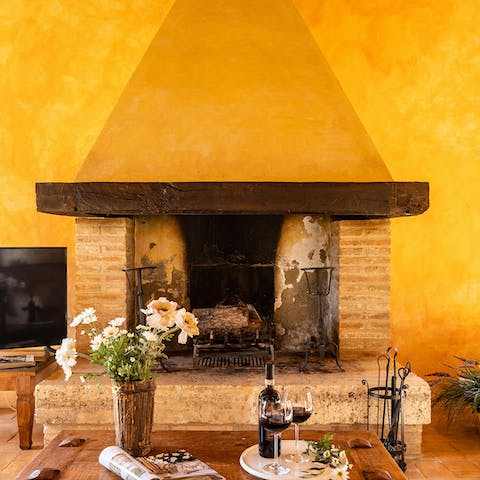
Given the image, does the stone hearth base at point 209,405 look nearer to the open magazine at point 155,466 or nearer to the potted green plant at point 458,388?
the potted green plant at point 458,388

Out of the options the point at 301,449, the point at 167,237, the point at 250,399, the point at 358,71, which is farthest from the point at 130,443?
the point at 358,71

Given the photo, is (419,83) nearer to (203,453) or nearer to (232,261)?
(232,261)

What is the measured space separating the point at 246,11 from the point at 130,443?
2.89 m

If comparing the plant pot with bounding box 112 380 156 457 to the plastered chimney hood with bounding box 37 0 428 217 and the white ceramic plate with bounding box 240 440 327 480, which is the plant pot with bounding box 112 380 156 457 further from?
the plastered chimney hood with bounding box 37 0 428 217

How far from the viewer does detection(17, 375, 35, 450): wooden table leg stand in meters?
A: 3.79

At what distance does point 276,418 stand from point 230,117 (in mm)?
2324

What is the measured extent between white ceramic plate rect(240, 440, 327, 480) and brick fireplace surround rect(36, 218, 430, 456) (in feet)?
4.42

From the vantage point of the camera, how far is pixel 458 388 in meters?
4.16

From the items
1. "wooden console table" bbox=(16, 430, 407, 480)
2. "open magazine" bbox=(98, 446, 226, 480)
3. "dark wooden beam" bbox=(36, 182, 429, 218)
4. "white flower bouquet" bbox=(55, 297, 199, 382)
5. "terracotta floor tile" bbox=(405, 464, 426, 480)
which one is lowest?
"terracotta floor tile" bbox=(405, 464, 426, 480)

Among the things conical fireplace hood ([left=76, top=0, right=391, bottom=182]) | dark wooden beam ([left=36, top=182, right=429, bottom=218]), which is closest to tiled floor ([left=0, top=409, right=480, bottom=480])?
dark wooden beam ([left=36, top=182, right=429, bottom=218])

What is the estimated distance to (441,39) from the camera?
4.39 m

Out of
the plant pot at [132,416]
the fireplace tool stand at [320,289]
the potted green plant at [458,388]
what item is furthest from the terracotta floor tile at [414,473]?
the plant pot at [132,416]

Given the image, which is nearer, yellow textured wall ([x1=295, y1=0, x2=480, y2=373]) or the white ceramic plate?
the white ceramic plate

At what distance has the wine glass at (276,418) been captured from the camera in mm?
1960
